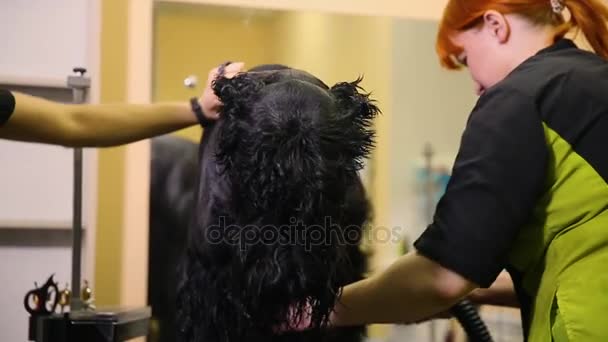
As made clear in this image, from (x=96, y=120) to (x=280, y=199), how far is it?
1.21ft

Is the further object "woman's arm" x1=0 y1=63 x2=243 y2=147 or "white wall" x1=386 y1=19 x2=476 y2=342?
"white wall" x1=386 y1=19 x2=476 y2=342

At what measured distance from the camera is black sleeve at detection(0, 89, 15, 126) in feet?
2.85

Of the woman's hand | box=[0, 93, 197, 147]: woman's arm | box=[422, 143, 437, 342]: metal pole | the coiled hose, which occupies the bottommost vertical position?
the coiled hose

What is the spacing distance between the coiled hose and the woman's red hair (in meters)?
0.48

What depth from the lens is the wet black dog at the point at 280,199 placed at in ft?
2.40

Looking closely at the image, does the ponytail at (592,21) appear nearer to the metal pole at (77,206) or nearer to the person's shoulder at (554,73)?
the person's shoulder at (554,73)

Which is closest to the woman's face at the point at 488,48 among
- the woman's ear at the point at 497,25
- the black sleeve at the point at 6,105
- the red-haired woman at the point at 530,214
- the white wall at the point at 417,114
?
the woman's ear at the point at 497,25

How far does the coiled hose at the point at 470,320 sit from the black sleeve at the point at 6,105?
791 mm

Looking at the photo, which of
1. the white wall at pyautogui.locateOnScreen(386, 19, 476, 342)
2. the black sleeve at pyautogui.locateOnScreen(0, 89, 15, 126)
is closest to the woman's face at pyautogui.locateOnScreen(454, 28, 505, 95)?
the black sleeve at pyautogui.locateOnScreen(0, 89, 15, 126)

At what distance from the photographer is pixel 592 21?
106cm

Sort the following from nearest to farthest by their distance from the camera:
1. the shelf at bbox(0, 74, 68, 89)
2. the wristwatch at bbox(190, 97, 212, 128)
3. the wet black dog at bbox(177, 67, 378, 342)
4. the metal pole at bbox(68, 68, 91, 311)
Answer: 1. the wet black dog at bbox(177, 67, 378, 342)
2. the wristwatch at bbox(190, 97, 212, 128)
3. the metal pole at bbox(68, 68, 91, 311)
4. the shelf at bbox(0, 74, 68, 89)

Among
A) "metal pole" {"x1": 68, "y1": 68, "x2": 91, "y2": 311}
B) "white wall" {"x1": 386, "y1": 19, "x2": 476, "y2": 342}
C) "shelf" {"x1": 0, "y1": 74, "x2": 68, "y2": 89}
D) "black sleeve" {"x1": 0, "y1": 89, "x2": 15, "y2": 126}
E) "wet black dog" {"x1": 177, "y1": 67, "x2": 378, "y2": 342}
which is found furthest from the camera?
"white wall" {"x1": 386, "y1": 19, "x2": 476, "y2": 342}

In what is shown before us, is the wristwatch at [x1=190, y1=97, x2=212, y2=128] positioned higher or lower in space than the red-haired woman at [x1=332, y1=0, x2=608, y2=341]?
higher

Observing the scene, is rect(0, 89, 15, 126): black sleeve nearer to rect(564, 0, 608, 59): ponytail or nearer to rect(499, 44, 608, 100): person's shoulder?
rect(499, 44, 608, 100): person's shoulder
